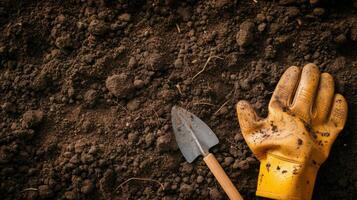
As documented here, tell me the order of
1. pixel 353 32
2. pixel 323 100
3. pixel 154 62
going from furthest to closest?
pixel 154 62 → pixel 353 32 → pixel 323 100

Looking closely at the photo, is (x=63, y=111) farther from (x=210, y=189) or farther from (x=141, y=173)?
(x=210, y=189)

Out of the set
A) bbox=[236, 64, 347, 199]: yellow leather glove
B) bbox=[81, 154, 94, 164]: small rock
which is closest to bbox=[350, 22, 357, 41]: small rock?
bbox=[236, 64, 347, 199]: yellow leather glove

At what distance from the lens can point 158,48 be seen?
2.04 meters

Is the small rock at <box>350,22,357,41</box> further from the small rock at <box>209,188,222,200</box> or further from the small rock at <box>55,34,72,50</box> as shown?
the small rock at <box>55,34,72,50</box>

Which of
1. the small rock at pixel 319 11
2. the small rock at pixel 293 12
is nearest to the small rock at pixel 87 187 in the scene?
the small rock at pixel 293 12

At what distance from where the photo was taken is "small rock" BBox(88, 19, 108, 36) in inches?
80.4

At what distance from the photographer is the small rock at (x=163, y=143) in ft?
6.38

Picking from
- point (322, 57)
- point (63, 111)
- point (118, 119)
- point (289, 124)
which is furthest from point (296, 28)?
point (63, 111)

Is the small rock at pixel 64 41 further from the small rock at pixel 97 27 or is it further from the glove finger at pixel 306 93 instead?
the glove finger at pixel 306 93

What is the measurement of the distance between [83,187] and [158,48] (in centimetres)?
99

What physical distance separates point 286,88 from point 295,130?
25cm

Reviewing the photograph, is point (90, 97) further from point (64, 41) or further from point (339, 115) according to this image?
point (339, 115)

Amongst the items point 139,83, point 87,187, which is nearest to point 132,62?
point 139,83

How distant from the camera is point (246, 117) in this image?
185cm
